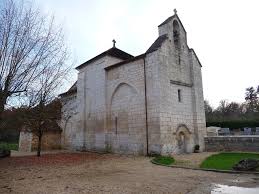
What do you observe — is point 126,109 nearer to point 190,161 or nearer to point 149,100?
point 149,100

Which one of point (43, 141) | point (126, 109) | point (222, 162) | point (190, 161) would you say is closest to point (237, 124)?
point (126, 109)

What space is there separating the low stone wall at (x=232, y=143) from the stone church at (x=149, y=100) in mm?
643

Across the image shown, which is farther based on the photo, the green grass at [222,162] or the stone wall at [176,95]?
the stone wall at [176,95]

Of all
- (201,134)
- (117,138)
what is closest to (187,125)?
(201,134)

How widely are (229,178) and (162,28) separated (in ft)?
41.1

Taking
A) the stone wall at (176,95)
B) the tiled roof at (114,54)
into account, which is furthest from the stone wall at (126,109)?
the tiled roof at (114,54)

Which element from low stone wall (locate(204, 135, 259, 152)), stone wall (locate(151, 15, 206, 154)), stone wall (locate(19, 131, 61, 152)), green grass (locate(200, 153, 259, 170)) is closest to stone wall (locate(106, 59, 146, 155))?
stone wall (locate(151, 15, 206, 154))

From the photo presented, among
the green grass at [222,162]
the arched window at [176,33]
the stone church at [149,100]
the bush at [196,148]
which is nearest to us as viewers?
the green grass at [222,162]

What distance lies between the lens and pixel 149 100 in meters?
16.0

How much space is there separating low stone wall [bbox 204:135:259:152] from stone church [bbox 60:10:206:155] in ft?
2.11

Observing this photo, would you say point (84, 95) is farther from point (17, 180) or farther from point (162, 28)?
point (17, 180)

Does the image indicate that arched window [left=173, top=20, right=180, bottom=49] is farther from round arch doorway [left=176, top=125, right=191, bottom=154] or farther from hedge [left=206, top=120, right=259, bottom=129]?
hedge [left=206, top=120, right=259, bottom=129]

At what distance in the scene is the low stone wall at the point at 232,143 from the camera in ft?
49.6

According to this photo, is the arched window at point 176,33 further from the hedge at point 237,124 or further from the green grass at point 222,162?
the hedge at point 237,124
